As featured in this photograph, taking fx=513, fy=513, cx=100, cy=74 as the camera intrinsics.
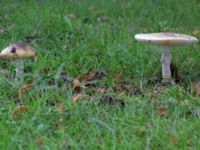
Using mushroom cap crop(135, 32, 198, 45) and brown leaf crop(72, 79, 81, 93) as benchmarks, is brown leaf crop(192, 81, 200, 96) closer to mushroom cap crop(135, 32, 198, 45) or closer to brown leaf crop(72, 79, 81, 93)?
mushroom cap crop(135, 32, 198, 45)

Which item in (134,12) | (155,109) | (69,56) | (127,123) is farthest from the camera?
(134,12)

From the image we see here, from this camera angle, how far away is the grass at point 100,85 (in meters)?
2.79

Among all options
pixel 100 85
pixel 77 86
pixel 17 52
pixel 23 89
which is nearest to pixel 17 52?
pixel 17 52

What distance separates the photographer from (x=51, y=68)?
4.15 meters

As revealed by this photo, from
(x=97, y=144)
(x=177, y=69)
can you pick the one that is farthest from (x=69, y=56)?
(x=97, y=144)

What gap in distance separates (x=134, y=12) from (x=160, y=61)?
3.10 m

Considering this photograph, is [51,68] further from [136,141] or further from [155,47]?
[136,141]

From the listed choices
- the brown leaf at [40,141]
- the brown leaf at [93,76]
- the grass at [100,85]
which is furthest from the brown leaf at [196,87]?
the brown leaf at [40,141]

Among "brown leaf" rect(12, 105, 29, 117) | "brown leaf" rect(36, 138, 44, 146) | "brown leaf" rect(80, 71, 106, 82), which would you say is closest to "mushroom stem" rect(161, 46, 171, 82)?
"brown leaf" rect(80, 71, 106, 82)

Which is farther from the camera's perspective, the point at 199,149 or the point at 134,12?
the point at 134,12

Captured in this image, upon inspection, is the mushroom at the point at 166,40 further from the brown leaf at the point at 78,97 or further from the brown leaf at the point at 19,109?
the brown leaf at the point at 19,109

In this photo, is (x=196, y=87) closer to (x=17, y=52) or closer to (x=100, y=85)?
(x=100, y=85)

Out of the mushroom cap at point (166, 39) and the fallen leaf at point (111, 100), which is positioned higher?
the mushroom cap at point (166, 39)

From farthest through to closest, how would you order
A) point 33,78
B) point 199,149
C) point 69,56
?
point 69,56, point 33,78, point 199,149
